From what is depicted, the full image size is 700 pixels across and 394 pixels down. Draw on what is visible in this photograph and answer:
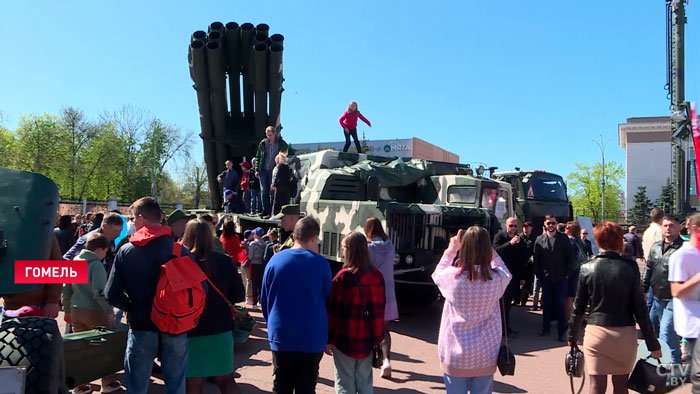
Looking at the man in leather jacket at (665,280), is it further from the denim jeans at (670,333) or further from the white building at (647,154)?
the white building at (647,154)

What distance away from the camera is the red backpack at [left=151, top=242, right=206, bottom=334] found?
10.3 ft

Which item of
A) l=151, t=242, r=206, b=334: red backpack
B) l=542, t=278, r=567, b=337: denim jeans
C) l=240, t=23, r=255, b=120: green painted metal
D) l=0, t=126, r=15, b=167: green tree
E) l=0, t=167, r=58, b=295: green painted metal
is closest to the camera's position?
l=0, t=167, r=58, b=295: green painted metal

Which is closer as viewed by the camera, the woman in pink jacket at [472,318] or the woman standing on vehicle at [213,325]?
the woman in pink jacket at [472,318]

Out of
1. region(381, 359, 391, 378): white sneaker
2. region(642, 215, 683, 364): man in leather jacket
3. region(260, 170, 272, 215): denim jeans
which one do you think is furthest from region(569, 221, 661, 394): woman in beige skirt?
region(260, 170, 272, 215): denim jeans

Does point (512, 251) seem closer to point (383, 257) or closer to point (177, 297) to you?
point (383, 257)

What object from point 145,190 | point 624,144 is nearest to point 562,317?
point 145,190

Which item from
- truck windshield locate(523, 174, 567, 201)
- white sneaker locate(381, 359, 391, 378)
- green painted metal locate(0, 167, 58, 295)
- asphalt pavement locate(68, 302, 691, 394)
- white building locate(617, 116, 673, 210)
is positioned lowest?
asphalt pavement locate(68, 302, 691, 394)

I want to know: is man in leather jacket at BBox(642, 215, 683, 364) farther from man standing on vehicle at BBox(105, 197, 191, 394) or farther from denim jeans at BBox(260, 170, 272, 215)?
denim jeans at BBox(260, 170, 272, 215)

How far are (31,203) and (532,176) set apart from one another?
1329 centimetres

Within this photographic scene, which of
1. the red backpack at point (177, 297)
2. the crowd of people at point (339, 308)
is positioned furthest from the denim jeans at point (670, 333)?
the red backpack at point (177, 297)

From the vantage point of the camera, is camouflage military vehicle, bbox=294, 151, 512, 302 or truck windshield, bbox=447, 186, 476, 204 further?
truck windshield, bbox=447, 186, 476, 204

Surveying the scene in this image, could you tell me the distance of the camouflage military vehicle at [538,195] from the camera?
44.8ft

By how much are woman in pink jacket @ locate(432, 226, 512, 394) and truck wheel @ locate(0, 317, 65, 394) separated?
6.86 ft

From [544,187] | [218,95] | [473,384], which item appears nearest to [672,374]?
[473,384]
